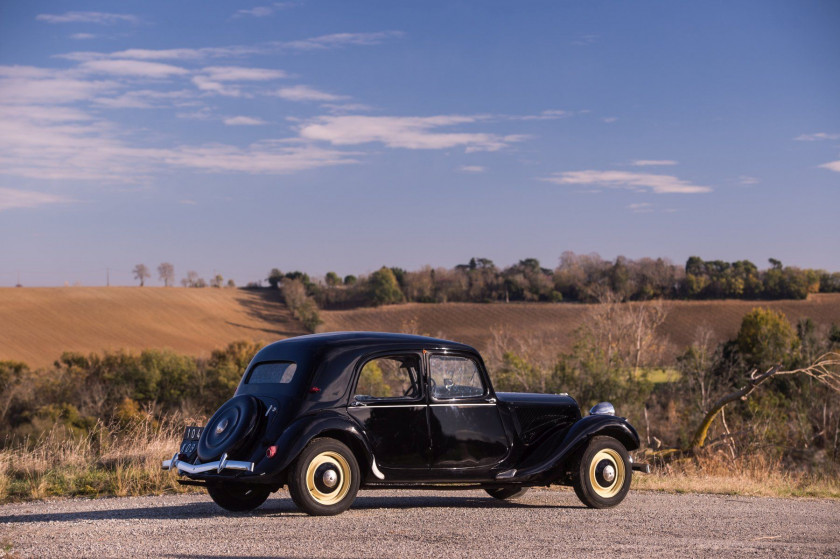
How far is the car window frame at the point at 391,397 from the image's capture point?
9.07m

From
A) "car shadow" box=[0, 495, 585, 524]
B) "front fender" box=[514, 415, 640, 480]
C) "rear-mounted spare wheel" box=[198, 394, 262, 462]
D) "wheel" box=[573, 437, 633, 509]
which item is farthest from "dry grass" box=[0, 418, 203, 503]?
"wheel" box=[573, 437, 633, 509]

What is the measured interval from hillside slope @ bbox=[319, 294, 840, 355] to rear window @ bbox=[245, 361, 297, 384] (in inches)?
2858

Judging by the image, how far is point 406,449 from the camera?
9.14 meters

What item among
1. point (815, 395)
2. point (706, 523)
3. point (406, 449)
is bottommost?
point (815, 395)

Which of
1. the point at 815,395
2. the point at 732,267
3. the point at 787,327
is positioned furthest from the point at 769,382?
the point at 732,267

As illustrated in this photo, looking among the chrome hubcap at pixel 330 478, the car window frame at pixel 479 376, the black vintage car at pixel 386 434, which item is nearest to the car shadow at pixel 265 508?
the black vintage car at pixel 386 434

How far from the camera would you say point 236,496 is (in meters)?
9.57

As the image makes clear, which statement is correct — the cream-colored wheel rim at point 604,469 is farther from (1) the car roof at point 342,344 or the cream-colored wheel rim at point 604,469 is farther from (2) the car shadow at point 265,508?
(1) the car roof at point 342,344

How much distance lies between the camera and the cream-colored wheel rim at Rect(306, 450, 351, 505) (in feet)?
28.0

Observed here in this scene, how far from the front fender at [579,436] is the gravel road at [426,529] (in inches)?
16.7

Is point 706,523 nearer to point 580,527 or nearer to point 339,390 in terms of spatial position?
point 580,527

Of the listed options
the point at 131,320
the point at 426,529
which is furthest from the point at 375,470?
the point at 131,320

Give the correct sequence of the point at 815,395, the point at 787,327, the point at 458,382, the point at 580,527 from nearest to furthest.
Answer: the point at 580,527 < the point at 458,382 < the point at 815,395 < the point at 787,327

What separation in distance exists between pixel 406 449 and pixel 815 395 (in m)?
48.2
